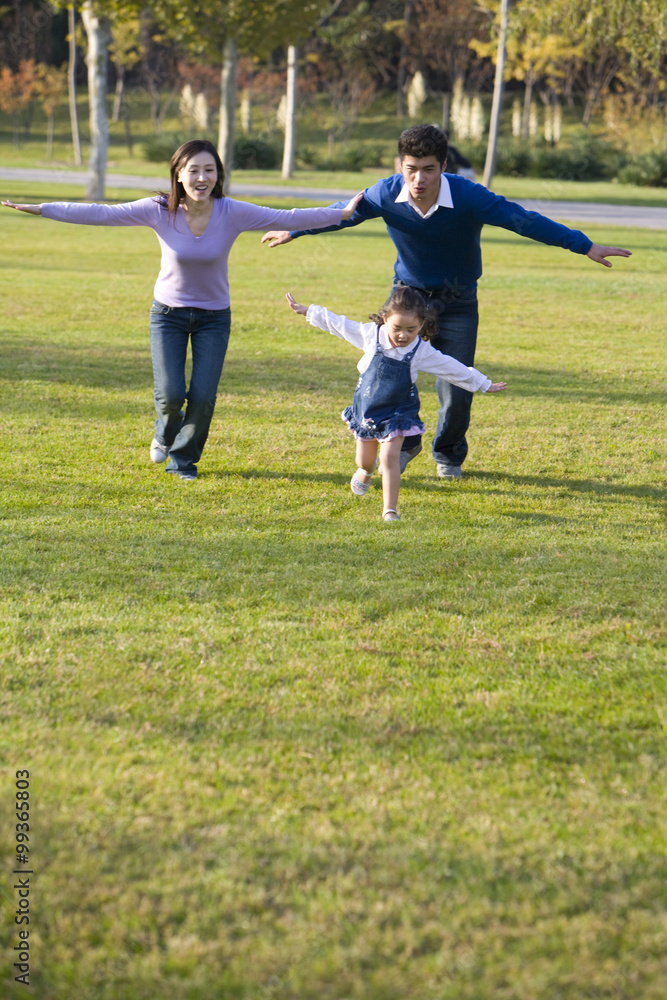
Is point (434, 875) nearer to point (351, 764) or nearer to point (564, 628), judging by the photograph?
point (351, 764)

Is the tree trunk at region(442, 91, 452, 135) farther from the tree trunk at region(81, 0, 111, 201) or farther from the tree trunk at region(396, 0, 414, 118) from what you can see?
the tree trunk at region(81, 0, 111, 201)

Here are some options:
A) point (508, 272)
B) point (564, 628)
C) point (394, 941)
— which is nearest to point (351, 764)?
point (394, 941)

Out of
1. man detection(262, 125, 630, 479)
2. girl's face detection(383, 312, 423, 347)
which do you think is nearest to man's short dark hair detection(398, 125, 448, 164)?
man detection(262, 125, 630, 479)

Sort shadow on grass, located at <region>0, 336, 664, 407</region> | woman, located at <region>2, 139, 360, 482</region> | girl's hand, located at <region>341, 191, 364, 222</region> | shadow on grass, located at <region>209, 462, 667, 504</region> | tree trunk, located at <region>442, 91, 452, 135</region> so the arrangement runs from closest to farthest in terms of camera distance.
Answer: woman, located at <region>2, 139, 360, 482</region>
girl's hand, located at <region>341, 191, 364, 222</region>
shadow on grass, located at <region>209, 462, 667, 504</region>
shadow on grass, located at <region>0, 336, 664, 407</region>
tree trunk, located at <region>442, 91, 452, 135</region>

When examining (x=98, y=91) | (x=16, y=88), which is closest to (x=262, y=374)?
(x=98, y=91)

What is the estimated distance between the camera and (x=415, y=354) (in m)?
5.75

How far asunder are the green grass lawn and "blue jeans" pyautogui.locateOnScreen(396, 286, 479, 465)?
13.5 inches

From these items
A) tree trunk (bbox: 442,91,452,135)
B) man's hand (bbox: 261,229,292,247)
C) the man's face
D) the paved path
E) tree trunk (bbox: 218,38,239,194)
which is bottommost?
the paved path

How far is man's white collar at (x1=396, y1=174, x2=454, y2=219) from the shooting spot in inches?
227

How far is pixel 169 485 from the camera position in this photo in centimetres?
636

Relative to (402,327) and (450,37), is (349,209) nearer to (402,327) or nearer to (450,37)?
(402,327)

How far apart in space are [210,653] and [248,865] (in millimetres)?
1339

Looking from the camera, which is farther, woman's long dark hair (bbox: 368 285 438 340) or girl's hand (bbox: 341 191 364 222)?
girl's hand (bbox: 341 191 364 222)

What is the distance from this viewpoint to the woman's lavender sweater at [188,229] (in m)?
5.93
